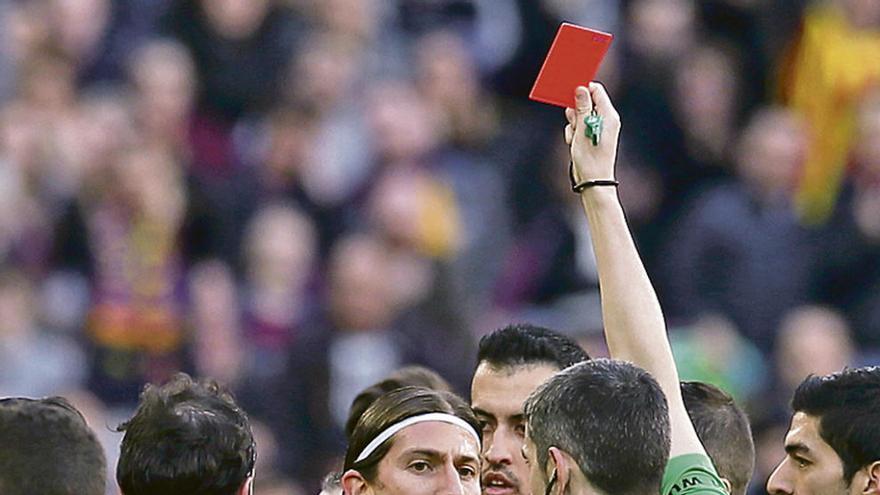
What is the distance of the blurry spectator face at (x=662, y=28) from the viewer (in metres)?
10.4

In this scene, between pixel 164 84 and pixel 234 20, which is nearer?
pixel 164 84

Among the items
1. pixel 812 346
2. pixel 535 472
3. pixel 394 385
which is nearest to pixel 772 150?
pixel 812 346

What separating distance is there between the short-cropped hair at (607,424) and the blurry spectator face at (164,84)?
6.09 m

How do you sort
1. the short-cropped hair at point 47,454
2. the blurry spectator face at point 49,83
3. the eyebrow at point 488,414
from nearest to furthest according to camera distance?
the short-cropped hair at point 47,454 < the eyebrow at point 488,414 < the blurry spectator face at point 49,83

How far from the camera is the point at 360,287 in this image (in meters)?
9.33

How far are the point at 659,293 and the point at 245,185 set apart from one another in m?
2.06

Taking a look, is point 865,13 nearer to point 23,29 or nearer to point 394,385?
point 23,29

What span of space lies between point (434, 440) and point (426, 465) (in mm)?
60

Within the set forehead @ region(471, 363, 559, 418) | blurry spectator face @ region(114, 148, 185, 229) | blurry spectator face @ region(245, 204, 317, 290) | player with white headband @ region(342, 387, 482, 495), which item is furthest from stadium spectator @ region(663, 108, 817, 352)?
player with white headband @ region(342, 387, 482, 495)

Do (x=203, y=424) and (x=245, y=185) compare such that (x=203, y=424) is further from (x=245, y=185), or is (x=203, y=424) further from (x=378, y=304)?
(x=245, y=185)

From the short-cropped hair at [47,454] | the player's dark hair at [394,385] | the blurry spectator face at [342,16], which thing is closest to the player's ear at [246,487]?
the short-cropped hair at [47,454]

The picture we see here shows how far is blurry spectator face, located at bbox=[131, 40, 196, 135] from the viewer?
991 centimetres

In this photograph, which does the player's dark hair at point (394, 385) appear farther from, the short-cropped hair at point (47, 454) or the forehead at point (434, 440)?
the short-cropped hair at point (47, 454)

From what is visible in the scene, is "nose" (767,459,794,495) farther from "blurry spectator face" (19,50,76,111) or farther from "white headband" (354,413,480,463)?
"blurry spectator face" (19,50,76,111)
